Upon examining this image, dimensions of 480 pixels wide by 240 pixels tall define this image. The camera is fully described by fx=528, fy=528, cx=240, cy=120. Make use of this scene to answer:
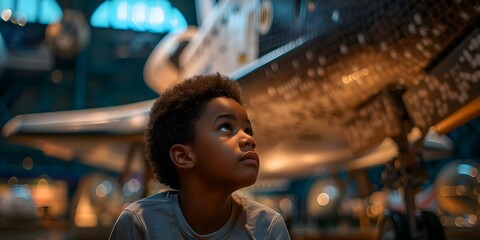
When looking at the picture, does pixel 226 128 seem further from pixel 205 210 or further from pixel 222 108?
pixel 205 210

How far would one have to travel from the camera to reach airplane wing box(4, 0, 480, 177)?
136 centimetres

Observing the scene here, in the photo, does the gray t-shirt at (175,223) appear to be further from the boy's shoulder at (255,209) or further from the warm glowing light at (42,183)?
the warm glowing light at (42,183)

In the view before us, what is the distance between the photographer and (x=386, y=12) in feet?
4.46

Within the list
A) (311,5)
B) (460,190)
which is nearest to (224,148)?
(311,5)

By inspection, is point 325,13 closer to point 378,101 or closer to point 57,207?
point 378,101

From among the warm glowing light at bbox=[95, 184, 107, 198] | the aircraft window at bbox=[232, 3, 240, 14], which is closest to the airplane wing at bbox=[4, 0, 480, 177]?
the aircraft window at bbox=[232, 3, 240, 14]

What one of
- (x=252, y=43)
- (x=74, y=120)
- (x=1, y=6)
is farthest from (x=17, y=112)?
(x=252, y=43)

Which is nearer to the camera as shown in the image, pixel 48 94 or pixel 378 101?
pixel 378 101

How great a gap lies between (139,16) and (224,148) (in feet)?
42.9

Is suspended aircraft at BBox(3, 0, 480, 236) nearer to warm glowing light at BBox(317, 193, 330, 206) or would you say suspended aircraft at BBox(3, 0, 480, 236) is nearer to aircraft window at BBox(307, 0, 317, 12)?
aircraft window at BBox(307, 0, 317, 12)

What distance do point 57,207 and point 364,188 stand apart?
7.64m

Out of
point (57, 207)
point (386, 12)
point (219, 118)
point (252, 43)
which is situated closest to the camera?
point (219, 118)

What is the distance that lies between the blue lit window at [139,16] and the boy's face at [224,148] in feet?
41.4

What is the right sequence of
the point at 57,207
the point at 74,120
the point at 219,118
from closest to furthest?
the point at 219,118
the point at 74,120
the point at 57,207
